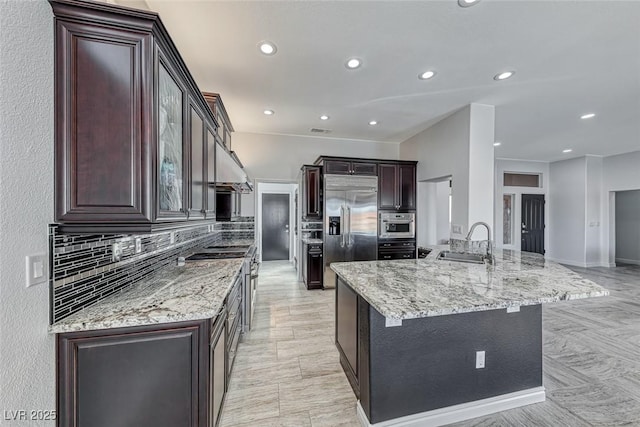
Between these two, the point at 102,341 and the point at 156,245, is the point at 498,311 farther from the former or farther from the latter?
the point at 156,245

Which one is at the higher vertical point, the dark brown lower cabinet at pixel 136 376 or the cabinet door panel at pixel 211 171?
the cabinet door panel at pixel 211 171

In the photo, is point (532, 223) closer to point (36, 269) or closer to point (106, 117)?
point (106, 117)

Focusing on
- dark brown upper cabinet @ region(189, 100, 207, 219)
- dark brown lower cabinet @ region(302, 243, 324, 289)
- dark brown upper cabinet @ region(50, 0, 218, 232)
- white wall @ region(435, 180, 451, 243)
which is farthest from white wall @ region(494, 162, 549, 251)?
dark brown upper cabinet @ region(50, 0, 218, 232)

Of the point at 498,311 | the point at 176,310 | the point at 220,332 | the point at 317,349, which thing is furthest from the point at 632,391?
the point at 176,310

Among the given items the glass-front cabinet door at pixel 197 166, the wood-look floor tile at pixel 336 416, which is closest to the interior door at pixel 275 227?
the glass-front cabinet door at pixel 197 166

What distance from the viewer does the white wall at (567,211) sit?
21.5 ft

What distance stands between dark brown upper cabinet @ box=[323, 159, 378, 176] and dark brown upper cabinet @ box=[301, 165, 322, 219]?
25 cm

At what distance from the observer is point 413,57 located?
2.51 m

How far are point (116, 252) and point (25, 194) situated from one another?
0.66m

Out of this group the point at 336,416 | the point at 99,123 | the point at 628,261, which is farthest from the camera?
the point at 628,261

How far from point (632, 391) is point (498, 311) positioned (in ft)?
4.60

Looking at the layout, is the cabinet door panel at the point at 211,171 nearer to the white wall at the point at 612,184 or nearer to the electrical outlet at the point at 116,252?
the electrical outlet at the point at 116,252

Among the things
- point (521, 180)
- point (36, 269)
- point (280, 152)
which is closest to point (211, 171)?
point (36, 269)

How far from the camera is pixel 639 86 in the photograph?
119 inches
